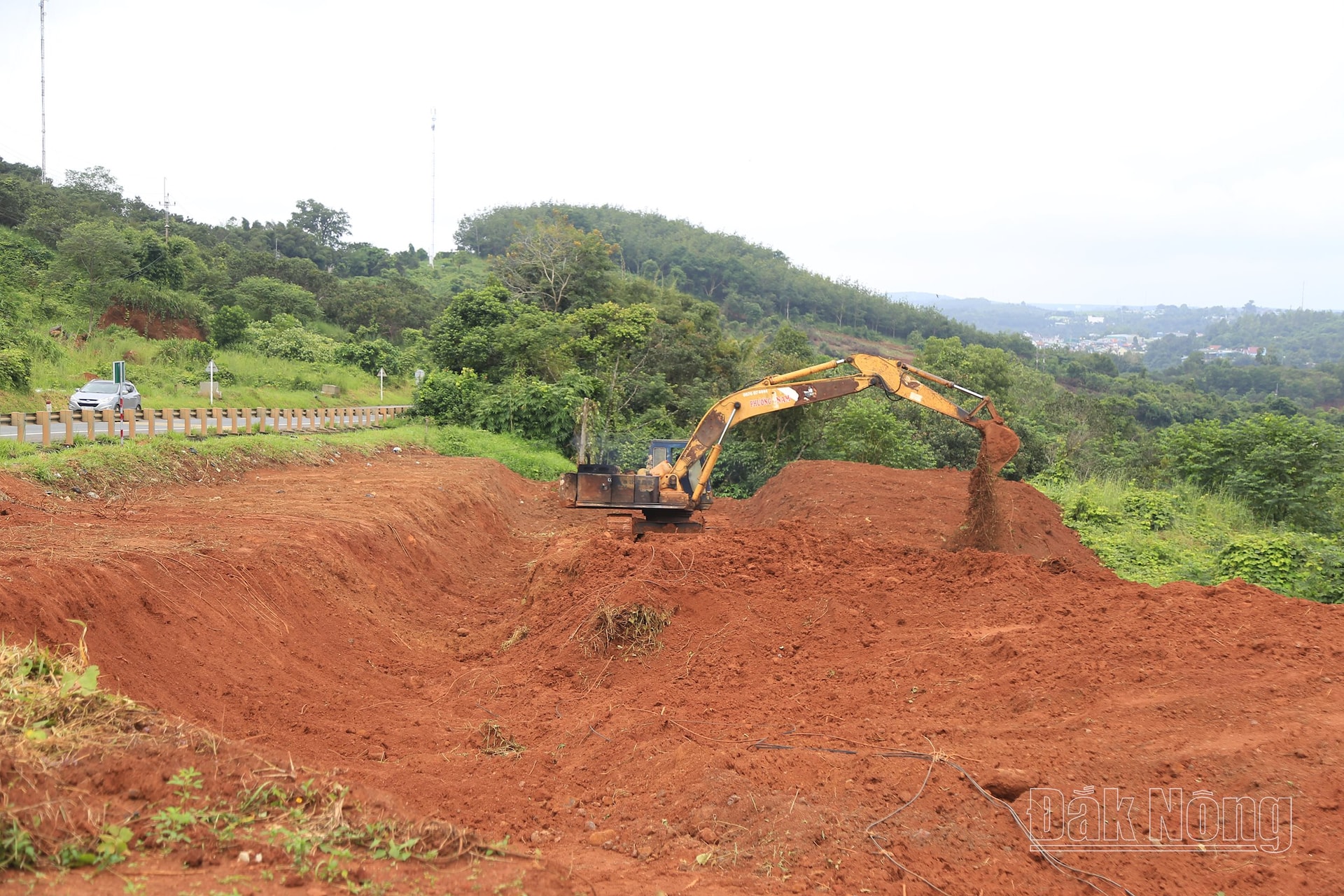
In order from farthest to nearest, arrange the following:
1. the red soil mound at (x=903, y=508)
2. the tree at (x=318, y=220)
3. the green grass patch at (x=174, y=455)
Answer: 1. the tree at (x=318, y=220)
2. the red soil mound at (x=903, y=508)
3. the green grass patch at (x=174, y=455)

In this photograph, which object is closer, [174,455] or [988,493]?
[988,493]

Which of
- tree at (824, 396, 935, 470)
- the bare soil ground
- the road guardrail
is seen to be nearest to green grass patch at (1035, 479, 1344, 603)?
the bare soil ground

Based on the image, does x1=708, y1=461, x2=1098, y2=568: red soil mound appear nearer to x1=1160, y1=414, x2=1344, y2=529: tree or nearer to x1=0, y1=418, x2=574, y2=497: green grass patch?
x1=1160, y1=414, x2=1344, y2=529: tree

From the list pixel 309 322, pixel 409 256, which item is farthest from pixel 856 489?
pixel 409 256

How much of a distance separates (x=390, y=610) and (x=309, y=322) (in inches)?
1719

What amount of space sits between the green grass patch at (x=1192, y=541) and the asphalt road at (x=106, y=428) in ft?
61.6

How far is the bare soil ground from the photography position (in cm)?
489

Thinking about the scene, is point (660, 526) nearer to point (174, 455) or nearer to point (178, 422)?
point (174, 455)

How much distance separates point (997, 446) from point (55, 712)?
12.3 m

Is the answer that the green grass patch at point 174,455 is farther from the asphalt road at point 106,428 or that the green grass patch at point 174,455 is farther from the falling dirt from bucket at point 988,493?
the falling dirt from bucket at point 988,493

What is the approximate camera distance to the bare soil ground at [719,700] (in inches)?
192

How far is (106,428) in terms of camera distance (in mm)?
20938

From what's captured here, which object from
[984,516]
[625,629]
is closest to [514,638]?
[625,629]

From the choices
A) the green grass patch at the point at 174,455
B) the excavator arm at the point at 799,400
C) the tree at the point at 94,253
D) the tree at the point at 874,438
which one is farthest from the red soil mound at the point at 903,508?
the tree at the point at 94,253
